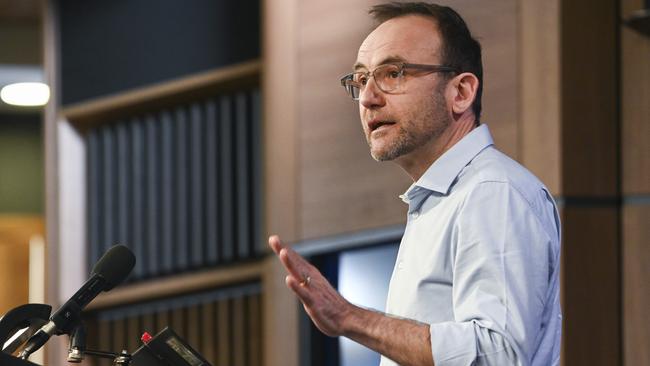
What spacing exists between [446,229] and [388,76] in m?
0.27

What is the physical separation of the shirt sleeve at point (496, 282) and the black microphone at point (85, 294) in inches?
17.0

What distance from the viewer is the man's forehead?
6.53 ft

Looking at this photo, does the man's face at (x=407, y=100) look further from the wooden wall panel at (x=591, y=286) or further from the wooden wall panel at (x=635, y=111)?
the wooden wall panel at (x=635, y=111)

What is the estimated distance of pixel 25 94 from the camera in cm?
778

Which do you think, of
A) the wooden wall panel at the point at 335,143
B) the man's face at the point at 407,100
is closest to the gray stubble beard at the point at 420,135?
the man's face at the point at 407,100

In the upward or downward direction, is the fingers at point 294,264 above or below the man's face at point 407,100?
below

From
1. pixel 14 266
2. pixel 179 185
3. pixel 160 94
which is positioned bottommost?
pixel 14 266

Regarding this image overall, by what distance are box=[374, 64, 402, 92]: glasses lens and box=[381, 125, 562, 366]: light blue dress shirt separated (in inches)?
5.2

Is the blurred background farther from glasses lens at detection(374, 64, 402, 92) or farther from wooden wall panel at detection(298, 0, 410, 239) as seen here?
glasses lens at detection(374, 64, 402, 92)

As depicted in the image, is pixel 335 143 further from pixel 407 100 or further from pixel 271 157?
pixel 407 100

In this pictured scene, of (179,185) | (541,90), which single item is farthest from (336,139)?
(179,185)

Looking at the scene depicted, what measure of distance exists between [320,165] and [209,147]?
3.44 ft

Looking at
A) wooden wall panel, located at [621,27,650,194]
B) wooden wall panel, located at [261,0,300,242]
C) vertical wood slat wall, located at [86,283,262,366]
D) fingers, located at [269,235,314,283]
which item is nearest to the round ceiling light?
vertical wood slat wall, located at [86,283,262,366]

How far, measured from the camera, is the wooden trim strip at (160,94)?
5.18 metres
